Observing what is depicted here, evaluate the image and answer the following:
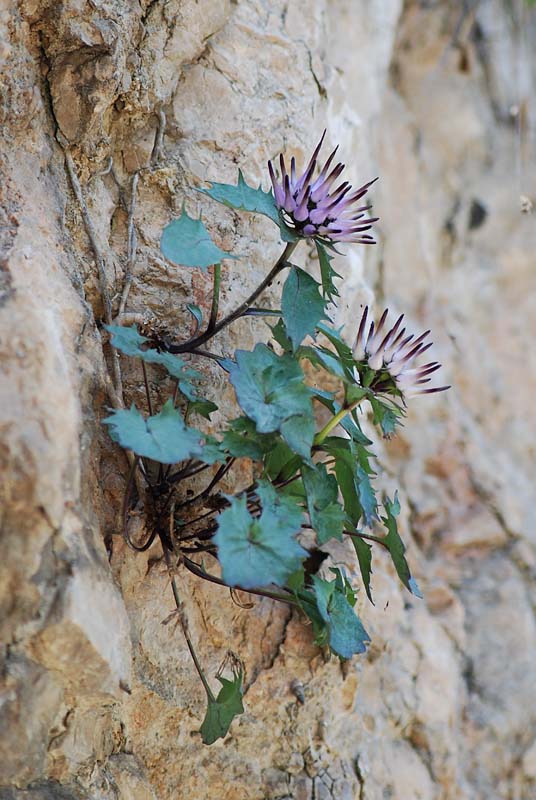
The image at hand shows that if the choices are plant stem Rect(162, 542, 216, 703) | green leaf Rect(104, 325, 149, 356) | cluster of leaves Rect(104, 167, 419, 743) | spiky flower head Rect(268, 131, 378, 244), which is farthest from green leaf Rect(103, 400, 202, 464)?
spiky flower head Rect(268, 131, 378, 244)

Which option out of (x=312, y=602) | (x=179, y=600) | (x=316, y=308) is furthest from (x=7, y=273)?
(x=312, y=602)

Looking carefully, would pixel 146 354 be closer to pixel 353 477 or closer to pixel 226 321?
pixel 226 321

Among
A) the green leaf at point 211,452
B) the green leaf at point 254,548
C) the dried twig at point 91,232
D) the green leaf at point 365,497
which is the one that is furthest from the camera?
the dried twig at point 91,232

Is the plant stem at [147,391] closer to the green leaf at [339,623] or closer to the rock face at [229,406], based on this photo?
the rock face at [229,406]

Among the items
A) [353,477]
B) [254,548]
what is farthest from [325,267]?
[254,548]

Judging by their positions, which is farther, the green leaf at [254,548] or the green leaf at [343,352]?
the green leaf at [343,352]

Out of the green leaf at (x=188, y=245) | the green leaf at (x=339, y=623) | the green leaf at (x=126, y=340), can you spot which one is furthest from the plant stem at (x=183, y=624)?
the green leaf at (x=188, y=245)

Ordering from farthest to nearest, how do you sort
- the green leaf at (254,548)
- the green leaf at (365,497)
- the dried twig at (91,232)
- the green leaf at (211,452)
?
the dried twig at (91,232) < the green leaf at (365,497) < the green leaf at (211,452) < the green leaf at (254,548)
